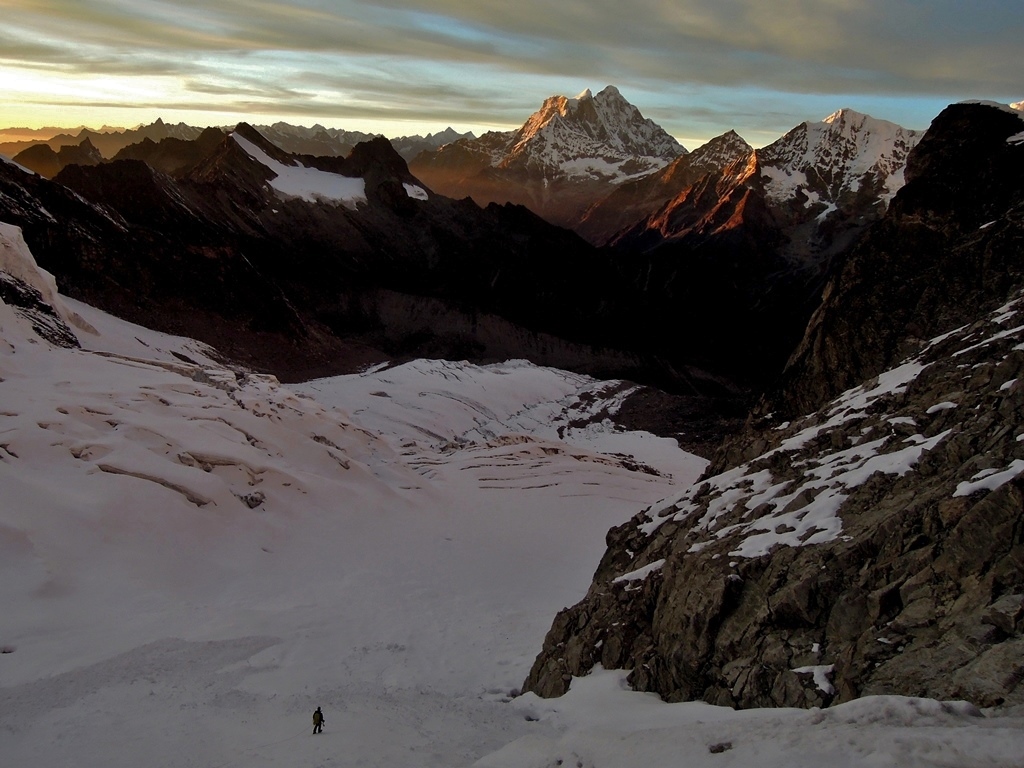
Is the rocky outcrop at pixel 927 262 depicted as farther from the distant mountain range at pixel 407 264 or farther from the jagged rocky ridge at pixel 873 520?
the distant mountain range at pixel 407 264

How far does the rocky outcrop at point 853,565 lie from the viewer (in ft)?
30.9

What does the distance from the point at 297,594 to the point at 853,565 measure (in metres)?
17.9

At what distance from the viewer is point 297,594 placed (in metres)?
24.2

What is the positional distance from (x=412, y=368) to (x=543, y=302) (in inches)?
2416

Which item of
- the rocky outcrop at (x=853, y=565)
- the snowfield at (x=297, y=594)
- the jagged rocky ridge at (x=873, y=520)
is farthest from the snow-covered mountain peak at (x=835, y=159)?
the rocky outcrop at (x=853, y=565)

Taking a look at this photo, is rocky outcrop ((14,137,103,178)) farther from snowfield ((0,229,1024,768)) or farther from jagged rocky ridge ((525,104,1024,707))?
jagged rocky ridge ((525,104,1024,707))

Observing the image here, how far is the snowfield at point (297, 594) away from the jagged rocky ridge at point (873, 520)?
786 mm

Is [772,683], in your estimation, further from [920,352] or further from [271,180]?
[271,180]

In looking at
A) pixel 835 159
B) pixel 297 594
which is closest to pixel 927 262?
pixel 297 594

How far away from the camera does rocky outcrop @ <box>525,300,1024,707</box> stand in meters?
9.41

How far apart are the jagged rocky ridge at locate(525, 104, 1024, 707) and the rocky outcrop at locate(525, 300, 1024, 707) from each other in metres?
0.03

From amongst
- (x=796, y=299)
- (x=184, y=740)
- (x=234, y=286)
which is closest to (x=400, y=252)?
(x=234, y=286)

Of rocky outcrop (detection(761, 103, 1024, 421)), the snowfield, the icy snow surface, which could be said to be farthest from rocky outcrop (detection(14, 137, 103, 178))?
rocky outcrop (detection(761, 103, 1024, 421))

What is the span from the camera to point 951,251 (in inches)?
792
